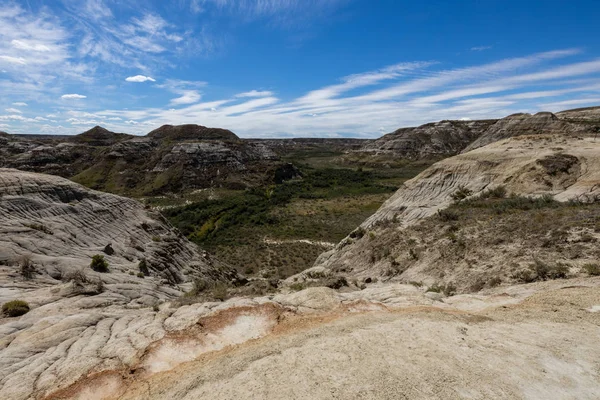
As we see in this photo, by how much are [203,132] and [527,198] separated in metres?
128

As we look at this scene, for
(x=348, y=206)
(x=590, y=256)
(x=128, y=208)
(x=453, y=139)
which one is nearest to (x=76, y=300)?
(x=128, y=208)

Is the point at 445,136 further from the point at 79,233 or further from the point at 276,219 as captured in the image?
the point at 79,233

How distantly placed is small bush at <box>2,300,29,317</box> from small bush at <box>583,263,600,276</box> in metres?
20.4

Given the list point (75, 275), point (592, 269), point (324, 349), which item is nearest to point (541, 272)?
point (592, 269)

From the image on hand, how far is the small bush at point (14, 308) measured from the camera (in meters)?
10.9

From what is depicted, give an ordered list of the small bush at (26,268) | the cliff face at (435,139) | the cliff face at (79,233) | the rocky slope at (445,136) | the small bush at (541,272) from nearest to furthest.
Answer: the small bush at (541,272)
the small bush at (26,268)
the cliff face at (79,233)
the rocky slope at (445,136)
the cliff face at (435,139)

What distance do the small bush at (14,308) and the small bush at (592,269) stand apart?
2040cm

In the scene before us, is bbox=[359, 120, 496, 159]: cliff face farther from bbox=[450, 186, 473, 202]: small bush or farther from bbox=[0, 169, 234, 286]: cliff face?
bbox=[0, 169, 234, 286]: cliff face

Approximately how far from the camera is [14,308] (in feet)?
35.9

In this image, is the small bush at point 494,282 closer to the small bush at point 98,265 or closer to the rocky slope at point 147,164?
the small bush at point 98,265

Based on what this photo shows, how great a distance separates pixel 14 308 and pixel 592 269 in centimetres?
2075

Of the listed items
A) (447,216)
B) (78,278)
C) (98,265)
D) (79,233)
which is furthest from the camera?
(447,216)

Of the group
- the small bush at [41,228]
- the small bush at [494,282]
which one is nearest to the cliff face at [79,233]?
the small bush at [41,228]

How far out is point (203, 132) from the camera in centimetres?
13288
